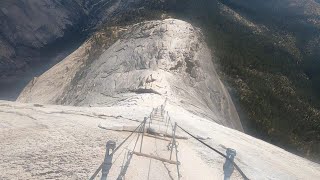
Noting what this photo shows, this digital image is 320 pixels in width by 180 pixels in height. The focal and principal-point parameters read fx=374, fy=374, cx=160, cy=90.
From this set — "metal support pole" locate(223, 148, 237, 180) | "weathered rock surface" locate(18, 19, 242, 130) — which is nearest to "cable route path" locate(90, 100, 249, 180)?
"metal support pole" locate(223, 148, 237, 180)

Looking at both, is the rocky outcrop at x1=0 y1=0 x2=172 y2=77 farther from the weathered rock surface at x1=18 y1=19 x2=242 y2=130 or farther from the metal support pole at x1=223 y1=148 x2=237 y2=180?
the metal support pole at x1=223 y1=148 x2=237 y2=180

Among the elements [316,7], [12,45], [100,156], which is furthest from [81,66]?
[316,7]

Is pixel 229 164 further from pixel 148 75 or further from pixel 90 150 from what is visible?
pixel 148 75

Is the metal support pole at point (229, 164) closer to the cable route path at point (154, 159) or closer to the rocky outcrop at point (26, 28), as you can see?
the cable route path at point (154, 159)

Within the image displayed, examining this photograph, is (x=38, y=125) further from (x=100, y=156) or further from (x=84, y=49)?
(x=84, y=49)

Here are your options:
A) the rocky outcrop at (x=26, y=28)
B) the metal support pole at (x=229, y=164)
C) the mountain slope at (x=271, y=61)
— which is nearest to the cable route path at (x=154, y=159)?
the metal support pole at (x=229, y=164)

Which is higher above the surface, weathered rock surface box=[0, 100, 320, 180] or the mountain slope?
the mountain slope
